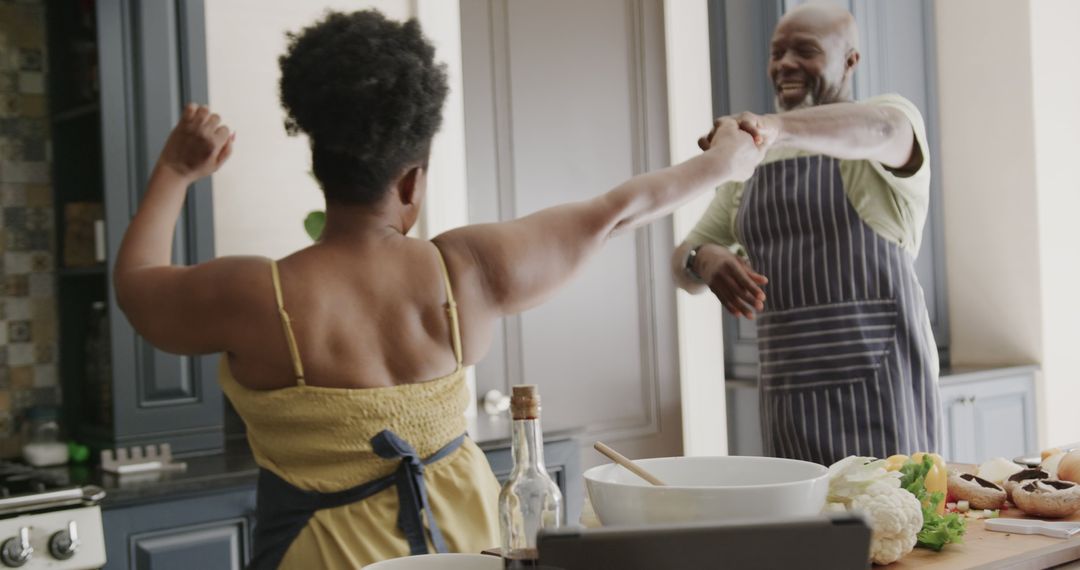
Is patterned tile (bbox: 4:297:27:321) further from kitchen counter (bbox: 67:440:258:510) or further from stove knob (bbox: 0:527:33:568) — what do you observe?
stove knob (bbox: 0:527:33:568)

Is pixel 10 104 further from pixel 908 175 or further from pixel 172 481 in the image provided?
pixel 908 175

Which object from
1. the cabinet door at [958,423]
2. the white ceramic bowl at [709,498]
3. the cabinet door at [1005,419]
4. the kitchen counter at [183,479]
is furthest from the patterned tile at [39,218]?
the cabinet door at [1005,419]

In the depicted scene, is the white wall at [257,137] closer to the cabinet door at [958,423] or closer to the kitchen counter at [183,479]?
the kitchen counter at [183,479]

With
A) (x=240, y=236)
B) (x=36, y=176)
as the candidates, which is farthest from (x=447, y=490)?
(x=36, y=176)

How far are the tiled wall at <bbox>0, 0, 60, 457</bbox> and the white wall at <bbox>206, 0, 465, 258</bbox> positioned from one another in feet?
1.40

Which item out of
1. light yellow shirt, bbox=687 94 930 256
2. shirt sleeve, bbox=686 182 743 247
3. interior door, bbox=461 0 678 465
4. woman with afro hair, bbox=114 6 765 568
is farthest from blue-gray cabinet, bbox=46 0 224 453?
light yellow shirt, bbox=687 94 930 256

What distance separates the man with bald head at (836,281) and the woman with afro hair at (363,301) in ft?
2.68

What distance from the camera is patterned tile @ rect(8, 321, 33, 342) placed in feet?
9.17

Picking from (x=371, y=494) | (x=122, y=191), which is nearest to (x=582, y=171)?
(x=122, y=191)

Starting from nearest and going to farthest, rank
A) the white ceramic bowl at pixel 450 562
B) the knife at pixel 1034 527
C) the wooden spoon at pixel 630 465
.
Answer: the white ceramic bowl at pixel 450 562 < the wooden spoon at pixel 630 465 < the knife at pixel 1034 527

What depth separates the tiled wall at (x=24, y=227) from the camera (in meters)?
2.79

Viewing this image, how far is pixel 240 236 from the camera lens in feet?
9.59

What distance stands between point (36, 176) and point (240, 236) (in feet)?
1.71

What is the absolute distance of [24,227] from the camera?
2.82 meters
